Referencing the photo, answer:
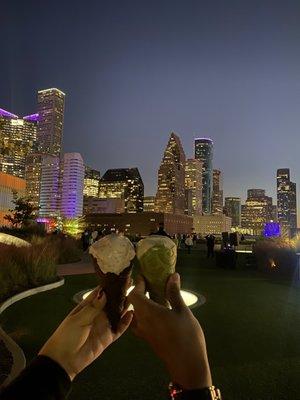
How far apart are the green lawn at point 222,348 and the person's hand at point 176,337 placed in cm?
295

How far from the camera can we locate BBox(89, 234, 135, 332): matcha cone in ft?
5.66

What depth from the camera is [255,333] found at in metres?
7.18

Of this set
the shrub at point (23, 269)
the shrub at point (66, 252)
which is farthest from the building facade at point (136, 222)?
the shrub at point (23, 269)

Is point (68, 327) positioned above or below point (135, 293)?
below

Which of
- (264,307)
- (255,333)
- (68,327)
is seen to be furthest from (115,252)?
(264,307)

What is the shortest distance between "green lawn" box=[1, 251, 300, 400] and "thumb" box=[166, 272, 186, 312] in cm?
300

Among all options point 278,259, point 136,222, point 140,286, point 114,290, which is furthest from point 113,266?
point 136,222

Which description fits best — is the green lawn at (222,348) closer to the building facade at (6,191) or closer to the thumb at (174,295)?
the thumb at (174,295)

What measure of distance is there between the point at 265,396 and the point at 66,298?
7.13 metres

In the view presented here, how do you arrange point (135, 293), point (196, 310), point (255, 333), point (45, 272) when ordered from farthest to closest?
point (45, 272) < point (196, 310) < point (255, 333) < point (135, 293)

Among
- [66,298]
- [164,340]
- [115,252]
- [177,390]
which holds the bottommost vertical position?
[66,298]

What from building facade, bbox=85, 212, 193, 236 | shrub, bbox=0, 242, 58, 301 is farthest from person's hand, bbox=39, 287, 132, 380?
building facade, bbox=85, 212, 193, 236

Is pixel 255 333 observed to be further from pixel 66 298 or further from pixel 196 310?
pixel 66 298

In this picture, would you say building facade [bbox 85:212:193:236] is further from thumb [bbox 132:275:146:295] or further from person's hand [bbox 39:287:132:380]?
person's hand [bbox 39:287:132:380]
